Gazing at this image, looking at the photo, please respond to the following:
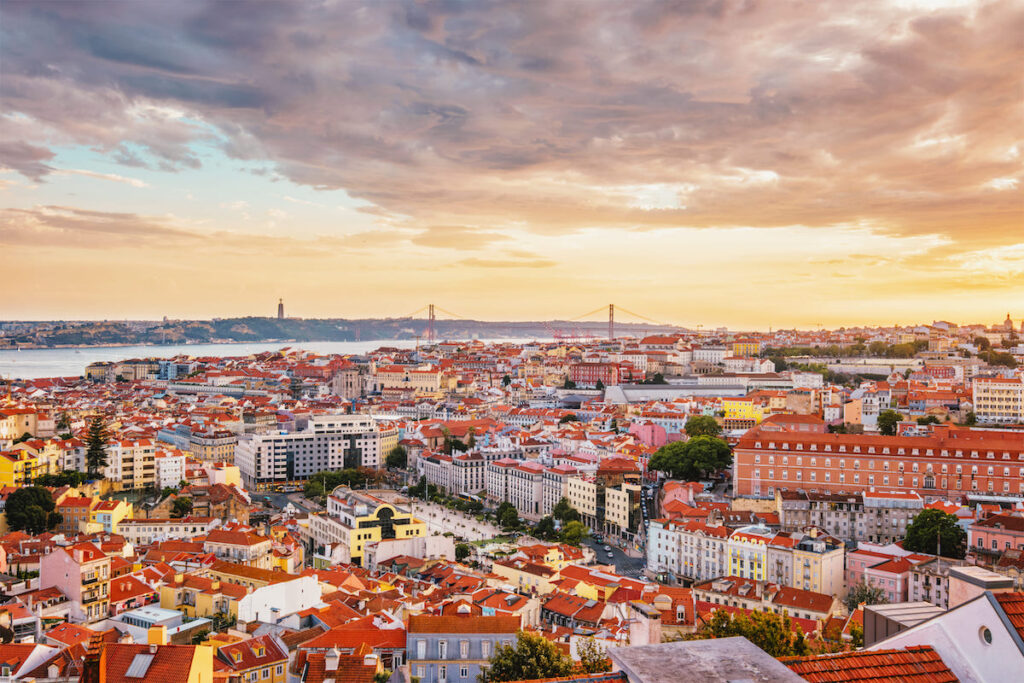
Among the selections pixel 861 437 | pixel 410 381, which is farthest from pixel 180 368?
pixel 861 437

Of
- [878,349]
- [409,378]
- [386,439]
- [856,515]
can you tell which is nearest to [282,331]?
[409,378]

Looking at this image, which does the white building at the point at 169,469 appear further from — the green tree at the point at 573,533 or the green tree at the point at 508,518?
the green tree at the point at 573,533

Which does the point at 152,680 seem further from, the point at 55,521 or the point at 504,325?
Answer: the point at 504,325

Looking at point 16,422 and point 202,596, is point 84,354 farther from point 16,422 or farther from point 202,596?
point 202,596

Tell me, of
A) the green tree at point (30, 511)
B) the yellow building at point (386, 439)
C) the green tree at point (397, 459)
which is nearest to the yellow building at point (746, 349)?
the yellow building at point (386, 439)

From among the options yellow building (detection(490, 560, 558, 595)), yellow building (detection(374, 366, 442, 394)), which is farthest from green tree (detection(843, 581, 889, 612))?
yellow building (detection(374, 366, 442, 394))

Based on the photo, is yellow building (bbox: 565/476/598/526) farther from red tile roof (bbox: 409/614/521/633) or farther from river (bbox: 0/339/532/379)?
river (bbox: 0/339/532/379)
